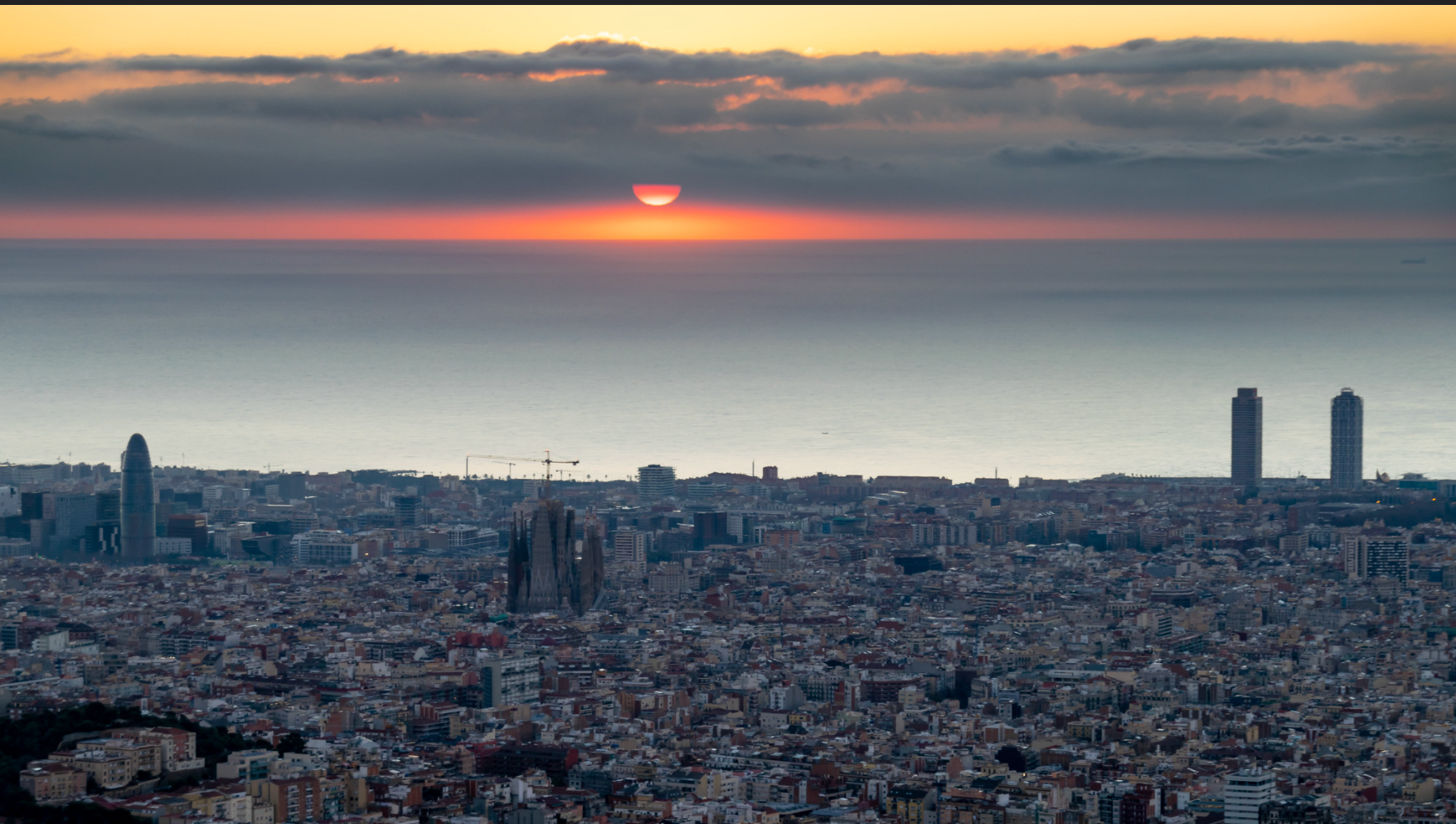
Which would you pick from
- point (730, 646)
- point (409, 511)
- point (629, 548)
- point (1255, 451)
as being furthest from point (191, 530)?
point (1255, 451)

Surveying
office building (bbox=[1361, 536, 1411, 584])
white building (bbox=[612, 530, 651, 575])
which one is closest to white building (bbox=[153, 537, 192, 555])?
white building (bbox=[612, 530, 651, 575])

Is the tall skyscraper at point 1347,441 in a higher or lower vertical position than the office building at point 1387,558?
higher

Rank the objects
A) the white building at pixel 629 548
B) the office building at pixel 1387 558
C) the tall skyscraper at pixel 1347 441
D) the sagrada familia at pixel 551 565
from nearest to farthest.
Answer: the sagrada familia at pixel 551 565
the office building at pixel 1387 558
the white building at pixel 629 548
the tall skyscraper at pixel 1347 441

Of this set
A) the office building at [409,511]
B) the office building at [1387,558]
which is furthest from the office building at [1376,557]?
the office building at [409,511]

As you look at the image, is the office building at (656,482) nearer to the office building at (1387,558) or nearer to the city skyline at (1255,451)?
the city skyline at (1255,451)

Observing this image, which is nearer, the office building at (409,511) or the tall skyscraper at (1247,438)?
the office building at (409,511)

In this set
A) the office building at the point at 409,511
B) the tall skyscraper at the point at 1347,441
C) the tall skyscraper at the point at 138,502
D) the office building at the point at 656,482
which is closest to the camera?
the tall skyscraper at the point at 138,502

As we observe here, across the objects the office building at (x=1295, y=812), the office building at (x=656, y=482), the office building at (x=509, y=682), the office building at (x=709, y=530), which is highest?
the office building at (x=656, y=482)

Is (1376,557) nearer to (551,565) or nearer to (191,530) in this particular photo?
(551,565)
